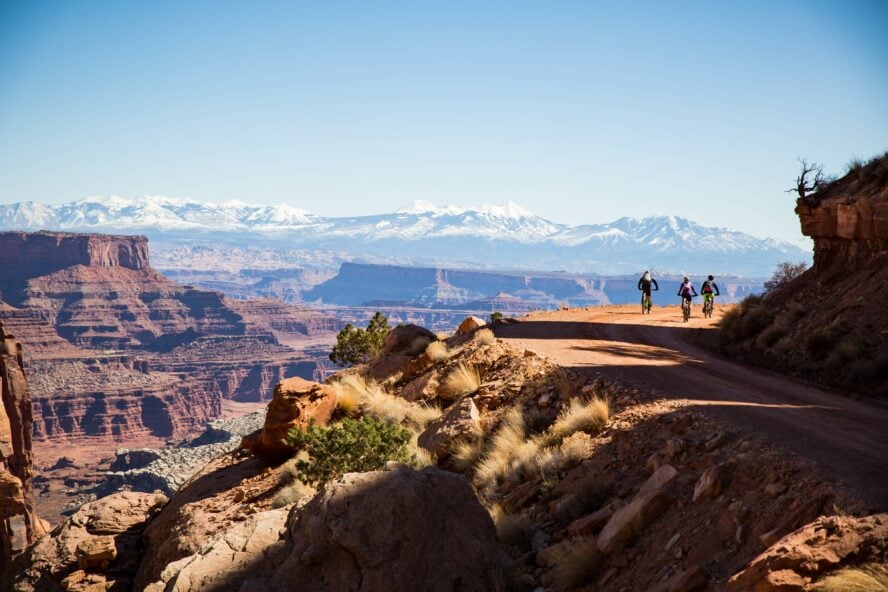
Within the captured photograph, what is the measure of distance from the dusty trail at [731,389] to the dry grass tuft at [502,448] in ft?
7.09

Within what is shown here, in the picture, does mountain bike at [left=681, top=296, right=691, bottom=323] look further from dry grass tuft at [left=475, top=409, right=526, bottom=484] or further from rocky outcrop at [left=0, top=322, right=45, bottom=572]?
rocky outcrop at [left=0, top=322, right=45, bottom=572]

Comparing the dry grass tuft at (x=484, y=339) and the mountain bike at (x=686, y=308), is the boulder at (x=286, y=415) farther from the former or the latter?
the mountain bike at (x=686, y=308)

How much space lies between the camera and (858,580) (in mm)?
6000

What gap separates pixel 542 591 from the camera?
891 centimetres

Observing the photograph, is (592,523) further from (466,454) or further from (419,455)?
(419,455)

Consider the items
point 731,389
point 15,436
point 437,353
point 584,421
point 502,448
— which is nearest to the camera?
point 584,421

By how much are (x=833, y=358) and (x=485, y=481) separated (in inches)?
401

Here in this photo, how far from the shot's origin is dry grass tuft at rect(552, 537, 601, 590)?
28.6 ft

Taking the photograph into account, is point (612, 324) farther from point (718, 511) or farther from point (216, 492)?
point (718, 511)

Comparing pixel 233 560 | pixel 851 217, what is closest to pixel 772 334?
pixel 851 217

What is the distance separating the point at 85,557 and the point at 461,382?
810cm

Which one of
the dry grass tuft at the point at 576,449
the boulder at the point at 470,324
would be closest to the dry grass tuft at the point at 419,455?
the dry grass tuft at the point at 576,449

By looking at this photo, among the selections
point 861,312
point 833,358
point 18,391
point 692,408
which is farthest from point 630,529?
point 18,391

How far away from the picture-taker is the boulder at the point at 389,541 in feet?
28.3
